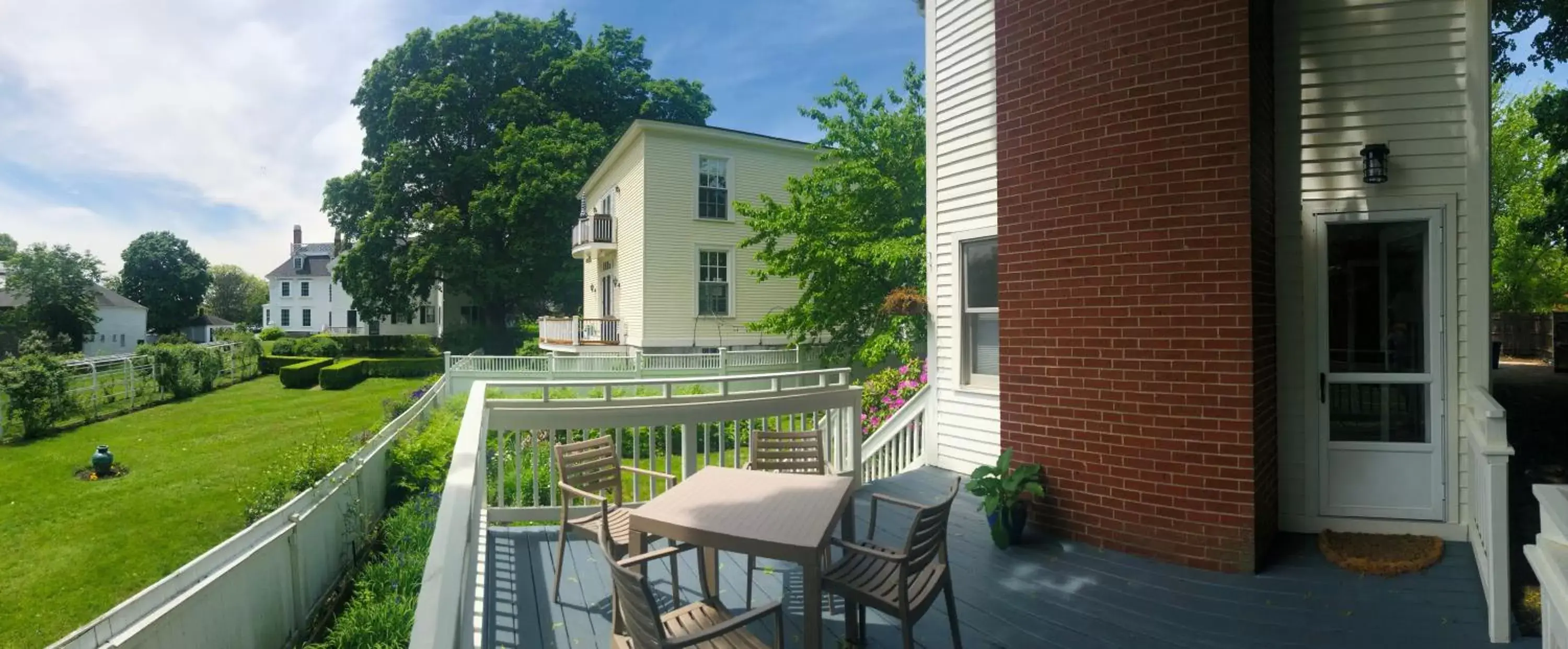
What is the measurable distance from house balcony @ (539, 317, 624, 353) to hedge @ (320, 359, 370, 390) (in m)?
9.89

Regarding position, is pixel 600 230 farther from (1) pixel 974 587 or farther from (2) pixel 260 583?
(1) pixel 974 587

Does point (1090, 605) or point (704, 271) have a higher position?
point (704, 271)

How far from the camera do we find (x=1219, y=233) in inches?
163

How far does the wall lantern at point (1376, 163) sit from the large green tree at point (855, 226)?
21.3 ft

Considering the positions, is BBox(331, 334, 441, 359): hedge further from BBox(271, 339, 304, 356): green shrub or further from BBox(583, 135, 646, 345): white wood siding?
BBox(583, 135, 646, 345): white wood siding

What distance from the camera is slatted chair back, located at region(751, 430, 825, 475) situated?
4.99 m

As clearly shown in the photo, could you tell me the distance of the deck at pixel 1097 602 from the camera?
10.9 ft

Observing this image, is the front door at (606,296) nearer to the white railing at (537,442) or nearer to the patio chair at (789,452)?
the white railing at (537,442)

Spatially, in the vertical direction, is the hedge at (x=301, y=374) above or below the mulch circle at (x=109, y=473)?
above

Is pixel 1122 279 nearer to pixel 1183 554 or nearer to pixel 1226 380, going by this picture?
pixel 1226 380

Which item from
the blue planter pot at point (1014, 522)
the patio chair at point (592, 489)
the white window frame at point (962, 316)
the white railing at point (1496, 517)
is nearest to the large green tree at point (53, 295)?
the patio chair at point (592, 489)

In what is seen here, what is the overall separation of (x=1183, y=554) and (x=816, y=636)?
276 cm

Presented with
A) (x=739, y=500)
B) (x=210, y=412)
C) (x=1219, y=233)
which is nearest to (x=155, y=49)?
(x=210, y=412)

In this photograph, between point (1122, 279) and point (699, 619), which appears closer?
point (699, 619)
